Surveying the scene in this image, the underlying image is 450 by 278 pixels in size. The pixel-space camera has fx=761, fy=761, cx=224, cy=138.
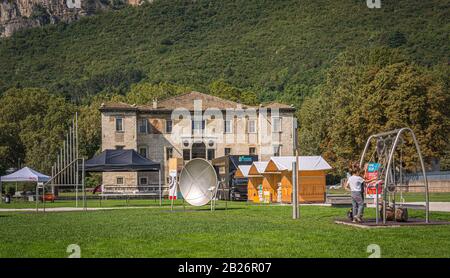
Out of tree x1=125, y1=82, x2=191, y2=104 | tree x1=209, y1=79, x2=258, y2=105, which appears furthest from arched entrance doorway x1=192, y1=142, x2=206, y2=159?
tree x1=125, y1=82, x2=191, y2=104

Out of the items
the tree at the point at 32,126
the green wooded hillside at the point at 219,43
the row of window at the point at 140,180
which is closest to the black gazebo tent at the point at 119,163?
the row of window at the point at 140,180

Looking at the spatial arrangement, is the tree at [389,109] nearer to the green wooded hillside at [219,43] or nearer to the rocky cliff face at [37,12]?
the green wooded hillside at [219,43]

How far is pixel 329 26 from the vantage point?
12262 centimetres

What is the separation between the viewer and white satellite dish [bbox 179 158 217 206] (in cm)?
3192

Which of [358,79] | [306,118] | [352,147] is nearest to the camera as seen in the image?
[352,147]

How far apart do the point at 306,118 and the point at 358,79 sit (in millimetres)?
16554

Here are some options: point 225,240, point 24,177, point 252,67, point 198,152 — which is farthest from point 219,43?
point 225,240

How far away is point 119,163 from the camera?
143ft

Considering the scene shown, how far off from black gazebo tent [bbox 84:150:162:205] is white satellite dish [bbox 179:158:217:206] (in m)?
10.7

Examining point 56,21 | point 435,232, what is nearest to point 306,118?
point 435,232

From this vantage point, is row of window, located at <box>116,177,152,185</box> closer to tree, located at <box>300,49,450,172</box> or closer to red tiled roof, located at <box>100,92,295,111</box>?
red tiled roof, located at <box>100,92,295,111</box>

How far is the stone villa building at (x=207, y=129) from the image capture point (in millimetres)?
79125

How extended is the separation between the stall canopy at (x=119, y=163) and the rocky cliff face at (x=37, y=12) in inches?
4914
